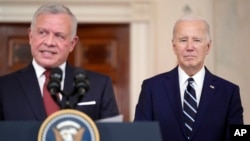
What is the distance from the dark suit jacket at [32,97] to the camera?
1.74 m

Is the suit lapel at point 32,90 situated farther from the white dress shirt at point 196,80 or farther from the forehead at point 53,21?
the white dress shirt at point 196,80

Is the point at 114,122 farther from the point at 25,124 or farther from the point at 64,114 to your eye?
the point at 25,124

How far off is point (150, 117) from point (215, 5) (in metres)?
2.26

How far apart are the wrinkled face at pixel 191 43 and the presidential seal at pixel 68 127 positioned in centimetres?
84

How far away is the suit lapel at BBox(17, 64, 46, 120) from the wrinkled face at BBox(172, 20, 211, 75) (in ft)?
2.19

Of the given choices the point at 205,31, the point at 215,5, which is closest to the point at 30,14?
the point at 215,5

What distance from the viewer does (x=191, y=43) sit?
2012 millimetres

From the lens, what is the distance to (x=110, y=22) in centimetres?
400

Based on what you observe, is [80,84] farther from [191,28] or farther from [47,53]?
[191,28]

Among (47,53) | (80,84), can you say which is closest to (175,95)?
(47,53)

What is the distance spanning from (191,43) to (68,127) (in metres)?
0.90

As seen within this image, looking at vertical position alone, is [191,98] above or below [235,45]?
above

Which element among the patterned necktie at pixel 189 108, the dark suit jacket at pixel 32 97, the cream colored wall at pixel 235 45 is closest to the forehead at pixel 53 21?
the dark suit jacket at pixel 32 97

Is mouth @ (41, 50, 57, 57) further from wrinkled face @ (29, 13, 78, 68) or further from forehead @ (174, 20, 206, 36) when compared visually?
forehead @ (174, 20, 206, 36)
